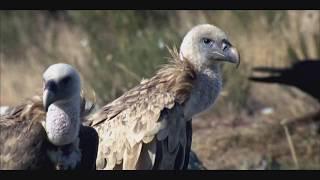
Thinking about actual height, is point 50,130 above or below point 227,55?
below

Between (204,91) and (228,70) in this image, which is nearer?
(204,91)

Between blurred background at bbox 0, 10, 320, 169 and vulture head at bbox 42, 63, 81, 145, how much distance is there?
3554 mm

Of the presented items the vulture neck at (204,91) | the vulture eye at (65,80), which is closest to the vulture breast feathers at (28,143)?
the vulture eye at (65,80)

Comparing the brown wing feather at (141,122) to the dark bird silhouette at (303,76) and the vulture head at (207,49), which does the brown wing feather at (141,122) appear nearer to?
the vulture head at (207,49)

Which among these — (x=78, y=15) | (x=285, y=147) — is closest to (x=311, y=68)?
(x=285, y=147)

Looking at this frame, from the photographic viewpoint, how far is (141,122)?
613 cm

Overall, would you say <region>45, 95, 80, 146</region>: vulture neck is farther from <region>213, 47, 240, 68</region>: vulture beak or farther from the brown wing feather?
<region>213, 47, 240, 68</region>: vulture beak

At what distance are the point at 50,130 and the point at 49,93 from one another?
21 centimetres

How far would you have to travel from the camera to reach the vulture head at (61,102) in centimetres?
517

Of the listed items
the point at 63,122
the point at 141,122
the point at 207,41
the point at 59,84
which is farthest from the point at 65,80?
the point at 207,41

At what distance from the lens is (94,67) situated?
12273mm

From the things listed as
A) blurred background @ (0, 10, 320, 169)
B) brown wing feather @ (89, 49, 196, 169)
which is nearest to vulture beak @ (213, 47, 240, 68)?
brown wing feather @ (89, 49, 196, 169)

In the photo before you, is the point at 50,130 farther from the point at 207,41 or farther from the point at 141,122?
the point at 207,41

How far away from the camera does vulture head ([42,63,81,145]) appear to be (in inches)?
203
